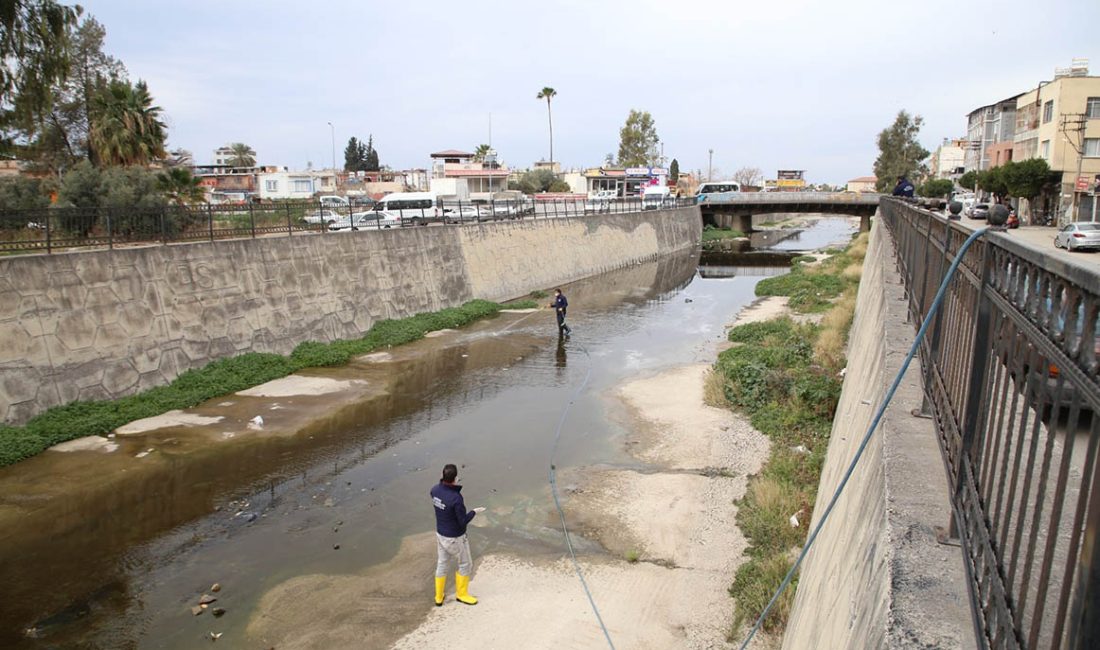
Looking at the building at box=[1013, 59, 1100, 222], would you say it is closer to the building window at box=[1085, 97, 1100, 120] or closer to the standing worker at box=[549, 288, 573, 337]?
the building window at box=[1085, 97, 1100, 120]

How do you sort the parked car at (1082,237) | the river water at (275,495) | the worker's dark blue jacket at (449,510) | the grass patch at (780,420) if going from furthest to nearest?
the parked car at (1082,237) → the river water at (275,495) → the grass patch at (780,420) → the worker's dark blue jacket at (449,510)

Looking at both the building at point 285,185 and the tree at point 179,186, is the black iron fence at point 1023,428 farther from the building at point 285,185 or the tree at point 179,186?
the building at point 285,185

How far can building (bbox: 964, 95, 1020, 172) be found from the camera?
70.6m

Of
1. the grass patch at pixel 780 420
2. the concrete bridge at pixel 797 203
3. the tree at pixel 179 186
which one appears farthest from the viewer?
the concrete bridge at pixel 797 203

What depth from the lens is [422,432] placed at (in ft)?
51.6

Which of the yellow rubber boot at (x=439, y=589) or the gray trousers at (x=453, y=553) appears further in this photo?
the yellow rubber boot at (x=439, y=589)

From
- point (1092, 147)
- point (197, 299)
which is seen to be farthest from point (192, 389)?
point (1092, 147)

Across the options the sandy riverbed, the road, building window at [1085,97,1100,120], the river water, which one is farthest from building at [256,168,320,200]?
the sandy riverbed

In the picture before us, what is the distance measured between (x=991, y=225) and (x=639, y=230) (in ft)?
168

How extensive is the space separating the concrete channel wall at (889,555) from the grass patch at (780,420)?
223 centimetres

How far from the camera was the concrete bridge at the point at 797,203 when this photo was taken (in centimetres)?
6694

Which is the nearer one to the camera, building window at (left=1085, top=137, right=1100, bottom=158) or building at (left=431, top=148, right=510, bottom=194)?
building window at (left=1085, top=137, right=1100, bottom=158)

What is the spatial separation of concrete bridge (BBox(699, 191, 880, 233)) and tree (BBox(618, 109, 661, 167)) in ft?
156

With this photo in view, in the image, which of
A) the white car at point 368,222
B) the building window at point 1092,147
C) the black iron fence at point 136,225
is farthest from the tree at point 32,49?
the building window at point 1092,147
